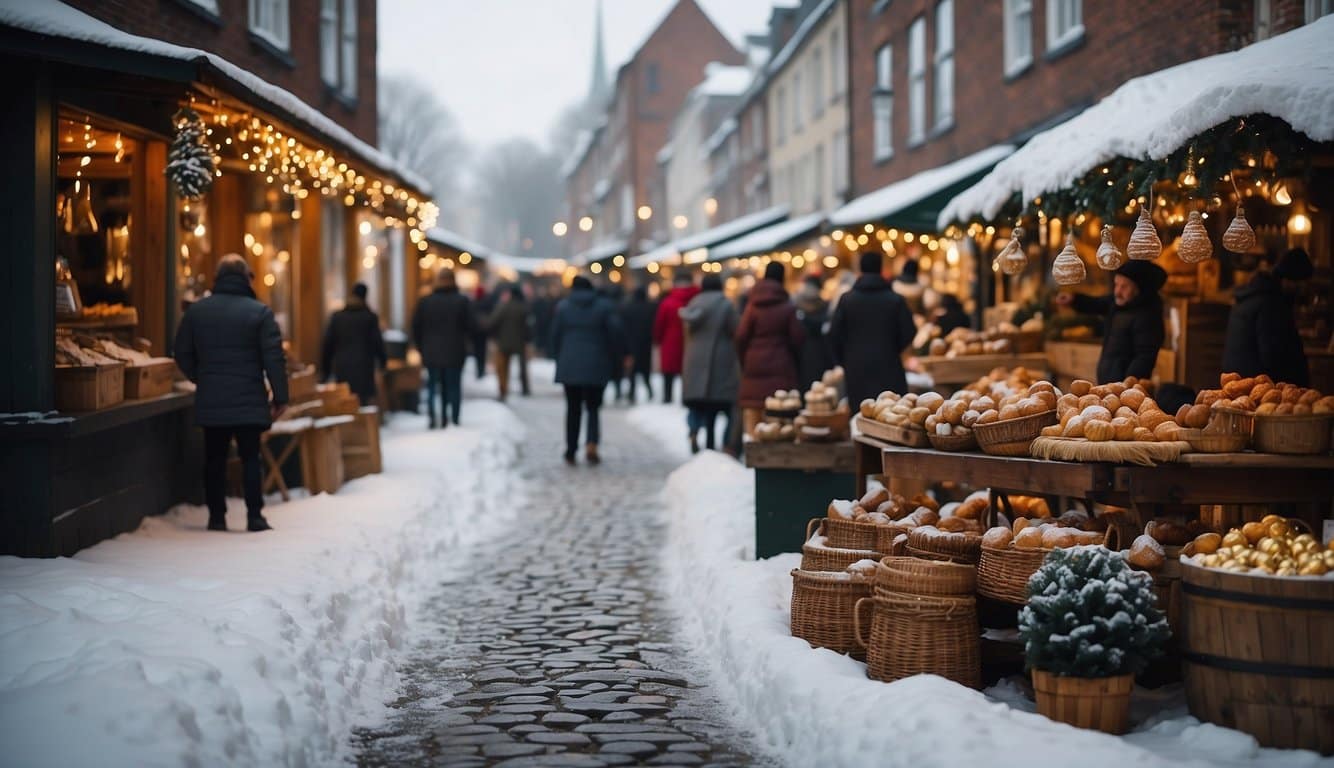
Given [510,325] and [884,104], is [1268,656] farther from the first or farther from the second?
[510,325]

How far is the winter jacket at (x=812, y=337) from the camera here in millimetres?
15367

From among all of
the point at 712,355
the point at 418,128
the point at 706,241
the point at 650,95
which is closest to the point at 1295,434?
the point at 712,355

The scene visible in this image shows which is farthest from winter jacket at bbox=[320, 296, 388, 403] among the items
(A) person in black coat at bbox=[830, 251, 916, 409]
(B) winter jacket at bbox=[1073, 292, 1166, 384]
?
(B) winter jacket at bbox=[1073, 292, 1166, 384]

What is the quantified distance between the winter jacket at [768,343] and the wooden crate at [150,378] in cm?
524

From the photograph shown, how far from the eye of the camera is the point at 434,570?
1071 centimetres

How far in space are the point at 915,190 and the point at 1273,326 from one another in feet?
26.6

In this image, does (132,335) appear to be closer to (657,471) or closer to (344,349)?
(344,349)

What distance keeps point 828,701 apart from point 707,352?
9.81m

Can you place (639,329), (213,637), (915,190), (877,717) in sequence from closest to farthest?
(877,717), (213,637), (915,190), (639,329)

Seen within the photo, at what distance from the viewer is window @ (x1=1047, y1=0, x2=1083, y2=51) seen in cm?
1609

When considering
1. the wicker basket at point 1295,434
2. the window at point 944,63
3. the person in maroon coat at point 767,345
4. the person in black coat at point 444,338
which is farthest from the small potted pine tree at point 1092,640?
the window at point 944,63

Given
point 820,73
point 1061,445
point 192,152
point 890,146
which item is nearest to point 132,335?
point 192,152

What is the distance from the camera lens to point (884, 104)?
2484 centimetres

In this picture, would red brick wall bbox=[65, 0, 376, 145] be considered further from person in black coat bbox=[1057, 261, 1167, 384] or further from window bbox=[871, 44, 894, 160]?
window bbox=[871, 44, 894, 160]
